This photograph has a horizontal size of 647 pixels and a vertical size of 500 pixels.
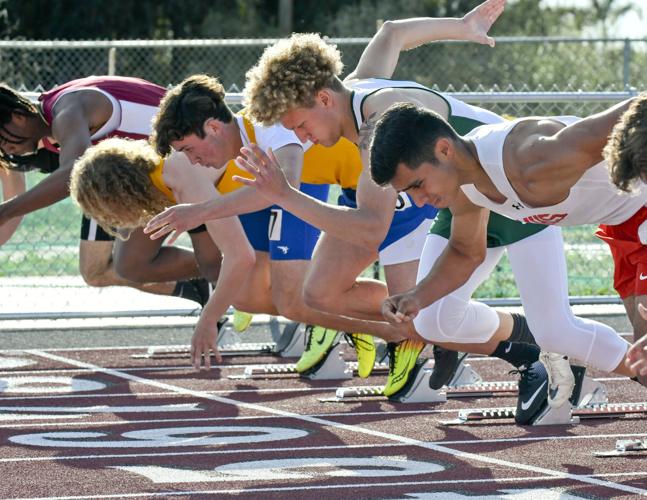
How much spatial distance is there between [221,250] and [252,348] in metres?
2.74

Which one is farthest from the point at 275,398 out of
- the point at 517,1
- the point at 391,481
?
the point at 517,1

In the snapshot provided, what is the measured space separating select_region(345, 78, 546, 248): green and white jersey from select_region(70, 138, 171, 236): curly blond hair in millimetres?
1039

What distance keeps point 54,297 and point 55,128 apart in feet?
14.9

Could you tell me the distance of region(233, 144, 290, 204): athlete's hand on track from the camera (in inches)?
224

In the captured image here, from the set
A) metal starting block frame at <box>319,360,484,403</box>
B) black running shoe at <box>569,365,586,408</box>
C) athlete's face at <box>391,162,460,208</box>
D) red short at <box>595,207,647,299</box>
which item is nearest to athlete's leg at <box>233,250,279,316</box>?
metal starting block frame at <box>319,360,484,403</box>

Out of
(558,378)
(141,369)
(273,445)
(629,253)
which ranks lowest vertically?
(141,369)

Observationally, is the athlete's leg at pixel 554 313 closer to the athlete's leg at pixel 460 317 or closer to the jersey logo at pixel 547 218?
the athlete's leg at pixel 460 317

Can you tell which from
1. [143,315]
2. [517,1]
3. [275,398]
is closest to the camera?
[275,398]

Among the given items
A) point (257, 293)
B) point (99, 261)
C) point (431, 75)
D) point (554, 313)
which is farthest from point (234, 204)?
point (431, 75)

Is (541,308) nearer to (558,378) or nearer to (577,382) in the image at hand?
(558,378)

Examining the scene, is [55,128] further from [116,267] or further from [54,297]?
[54,297]

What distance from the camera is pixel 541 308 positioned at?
6324 mm

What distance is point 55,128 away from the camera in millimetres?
8305

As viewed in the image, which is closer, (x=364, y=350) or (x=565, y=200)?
(x=565, y=200)
